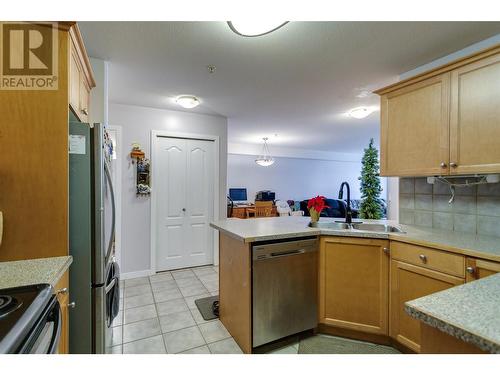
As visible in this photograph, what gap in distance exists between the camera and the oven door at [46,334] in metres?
0.73

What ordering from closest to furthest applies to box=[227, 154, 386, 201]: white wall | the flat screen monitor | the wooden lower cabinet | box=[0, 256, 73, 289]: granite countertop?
box=[0, 256, 73, 289]: granite countertop → the wooden lower cabinet → the flat screen monitor → box=[227, 154, 386, 201]: white wall

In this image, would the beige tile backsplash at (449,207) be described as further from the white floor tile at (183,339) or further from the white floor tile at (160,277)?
the white floor tile at (160,277)

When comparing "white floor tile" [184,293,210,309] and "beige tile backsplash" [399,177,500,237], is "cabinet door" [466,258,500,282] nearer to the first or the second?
"beige tile backsplash" [399,177,500,237]

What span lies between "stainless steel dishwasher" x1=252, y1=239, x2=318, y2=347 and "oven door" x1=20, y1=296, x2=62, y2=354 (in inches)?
43.0

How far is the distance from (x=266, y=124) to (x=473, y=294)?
414 cm

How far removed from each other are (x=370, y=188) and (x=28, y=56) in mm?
3535

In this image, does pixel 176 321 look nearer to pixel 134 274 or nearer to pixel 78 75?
pixel 134 274

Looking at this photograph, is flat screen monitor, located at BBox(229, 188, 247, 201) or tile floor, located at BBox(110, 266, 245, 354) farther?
flat screen monitor, located at BBox(229, 188, 247, 201)

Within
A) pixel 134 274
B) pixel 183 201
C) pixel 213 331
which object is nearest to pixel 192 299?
pixel 213 331

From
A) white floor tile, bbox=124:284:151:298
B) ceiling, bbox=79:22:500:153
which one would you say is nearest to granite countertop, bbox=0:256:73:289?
ceiling, bbox=79:22:500:153

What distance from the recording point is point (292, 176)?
27.2 ft

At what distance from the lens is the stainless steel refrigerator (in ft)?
4.64

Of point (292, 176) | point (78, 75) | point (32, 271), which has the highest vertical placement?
point (78, 75)
